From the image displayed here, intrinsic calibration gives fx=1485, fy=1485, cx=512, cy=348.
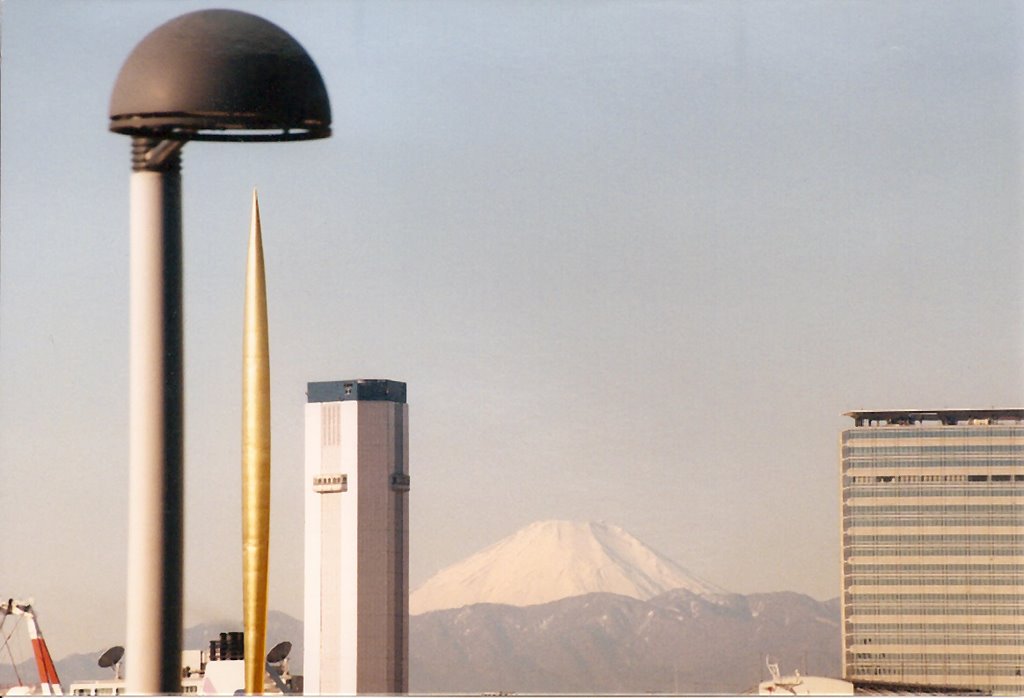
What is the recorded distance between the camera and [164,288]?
350 inches

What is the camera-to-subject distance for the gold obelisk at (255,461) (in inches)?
368

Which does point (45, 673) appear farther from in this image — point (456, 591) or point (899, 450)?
point (899, 450)

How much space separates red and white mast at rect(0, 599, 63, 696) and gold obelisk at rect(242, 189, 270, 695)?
179 cm

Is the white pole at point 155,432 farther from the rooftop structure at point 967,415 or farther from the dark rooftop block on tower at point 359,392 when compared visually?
the dark rooftop block on tower at point 359,392

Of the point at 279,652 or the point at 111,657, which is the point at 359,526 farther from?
the point at 111,657

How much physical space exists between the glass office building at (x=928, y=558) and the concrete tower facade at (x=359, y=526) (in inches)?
385

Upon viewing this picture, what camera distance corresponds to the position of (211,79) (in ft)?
28.7

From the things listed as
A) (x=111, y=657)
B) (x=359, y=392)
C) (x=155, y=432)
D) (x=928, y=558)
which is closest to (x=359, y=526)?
(x=359, y=392)

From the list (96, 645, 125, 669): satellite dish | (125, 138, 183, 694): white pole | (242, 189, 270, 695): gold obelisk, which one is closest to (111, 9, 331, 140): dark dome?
(125, 138, 183, 694): white pole

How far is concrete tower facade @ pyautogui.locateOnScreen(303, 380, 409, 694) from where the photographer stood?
29.9 meters

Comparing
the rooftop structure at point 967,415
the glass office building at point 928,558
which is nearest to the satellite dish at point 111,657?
the rooftop structure at point 967,415

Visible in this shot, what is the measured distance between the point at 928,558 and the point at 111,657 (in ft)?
111

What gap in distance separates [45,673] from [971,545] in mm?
23096

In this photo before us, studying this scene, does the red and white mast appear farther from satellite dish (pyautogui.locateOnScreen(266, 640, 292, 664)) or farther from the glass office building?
the glass office building
